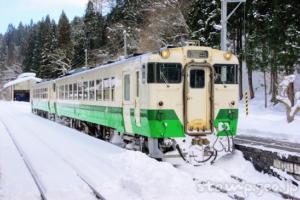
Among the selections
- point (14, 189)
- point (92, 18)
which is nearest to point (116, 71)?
point (14, 189)

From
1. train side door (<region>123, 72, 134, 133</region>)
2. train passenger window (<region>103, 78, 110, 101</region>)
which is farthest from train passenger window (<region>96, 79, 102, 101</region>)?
train side door (<region>123, 72, 134, 133</region>)

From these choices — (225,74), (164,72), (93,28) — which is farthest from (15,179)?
(93,28)

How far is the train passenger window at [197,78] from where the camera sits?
12433 mm

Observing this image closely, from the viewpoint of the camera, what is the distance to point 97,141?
17.5 metres

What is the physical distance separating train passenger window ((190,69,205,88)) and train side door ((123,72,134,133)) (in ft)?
6.44

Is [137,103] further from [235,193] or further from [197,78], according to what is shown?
[235,193]

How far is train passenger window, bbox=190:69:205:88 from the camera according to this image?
1243 centimetres

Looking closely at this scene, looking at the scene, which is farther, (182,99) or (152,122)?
(182,99)

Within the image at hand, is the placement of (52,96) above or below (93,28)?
below

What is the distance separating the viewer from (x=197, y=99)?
12.5 m

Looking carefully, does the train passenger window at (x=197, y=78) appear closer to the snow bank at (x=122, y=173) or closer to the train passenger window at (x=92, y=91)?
the snow bank at (x=122, y=173)

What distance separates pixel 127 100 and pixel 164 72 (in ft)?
7.45

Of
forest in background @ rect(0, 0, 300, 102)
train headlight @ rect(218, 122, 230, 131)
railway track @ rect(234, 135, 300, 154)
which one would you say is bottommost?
railway track @ rect(234, 135, 300, 154)

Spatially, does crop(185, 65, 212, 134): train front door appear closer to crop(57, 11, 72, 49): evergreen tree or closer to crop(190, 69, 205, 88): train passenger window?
crop(190, 69, 205, 88): train passenger window
